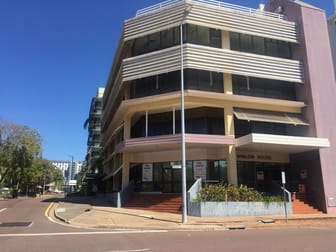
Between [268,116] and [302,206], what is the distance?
712 cm

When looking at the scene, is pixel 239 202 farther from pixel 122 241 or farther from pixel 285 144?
pixel 122 241

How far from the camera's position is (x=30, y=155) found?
168ft

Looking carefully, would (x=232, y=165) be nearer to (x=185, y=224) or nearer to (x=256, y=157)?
(x=256, y=157)

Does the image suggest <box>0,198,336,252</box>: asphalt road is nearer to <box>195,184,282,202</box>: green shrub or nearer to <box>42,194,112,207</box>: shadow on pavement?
<box>195,184,282,202</box>: green shrub

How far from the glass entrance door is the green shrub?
505cm

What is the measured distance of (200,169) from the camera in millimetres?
26469

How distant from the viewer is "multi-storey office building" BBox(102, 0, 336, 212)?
83.1ft

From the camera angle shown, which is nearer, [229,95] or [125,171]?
[229,95]

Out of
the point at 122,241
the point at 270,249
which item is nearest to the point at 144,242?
the point at 122,241

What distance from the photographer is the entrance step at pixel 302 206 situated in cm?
2380

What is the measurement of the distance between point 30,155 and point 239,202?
3911cm

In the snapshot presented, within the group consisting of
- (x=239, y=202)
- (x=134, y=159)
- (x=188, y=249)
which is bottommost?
(x=188, y=249)

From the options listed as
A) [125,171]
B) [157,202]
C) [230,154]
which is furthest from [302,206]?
[125,171]

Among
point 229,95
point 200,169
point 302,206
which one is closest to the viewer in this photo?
point 302,206
